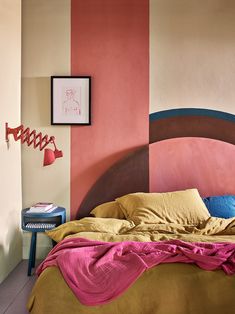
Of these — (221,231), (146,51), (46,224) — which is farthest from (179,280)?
(146,51)

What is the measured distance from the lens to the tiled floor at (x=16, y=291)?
2.85 m

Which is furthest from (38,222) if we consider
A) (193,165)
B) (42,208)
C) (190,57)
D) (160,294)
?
(190,57)

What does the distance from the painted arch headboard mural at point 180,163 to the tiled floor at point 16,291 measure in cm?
80

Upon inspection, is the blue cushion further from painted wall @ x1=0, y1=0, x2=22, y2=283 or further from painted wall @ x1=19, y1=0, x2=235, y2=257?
painted wall @ x1=0, y1=0, x2=22, y2=283

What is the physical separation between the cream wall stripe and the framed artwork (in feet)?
0.24

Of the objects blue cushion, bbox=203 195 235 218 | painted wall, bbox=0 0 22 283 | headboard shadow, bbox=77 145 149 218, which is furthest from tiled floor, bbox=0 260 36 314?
blue cushion, bbox=203 195 235 218

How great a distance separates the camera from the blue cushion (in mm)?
3549

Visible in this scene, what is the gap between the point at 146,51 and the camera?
3943 mm

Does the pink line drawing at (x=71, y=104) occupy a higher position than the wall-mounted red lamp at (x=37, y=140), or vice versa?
the pink line drawing at (x=71, y=104)

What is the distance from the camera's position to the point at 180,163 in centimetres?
392

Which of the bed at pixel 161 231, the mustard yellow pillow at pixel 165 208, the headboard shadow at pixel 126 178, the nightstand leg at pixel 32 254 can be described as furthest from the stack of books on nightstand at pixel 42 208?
the mustard yellow pillow at pixel 165 208

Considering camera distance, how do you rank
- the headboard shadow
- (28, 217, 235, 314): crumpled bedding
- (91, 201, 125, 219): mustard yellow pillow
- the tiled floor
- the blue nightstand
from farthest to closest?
the headboard shadow < (91, 201, 125, 219): mustard yellow pillow < the blue nightstand < the tiled floor < (28, 217, 235, 314): crumpled bedding

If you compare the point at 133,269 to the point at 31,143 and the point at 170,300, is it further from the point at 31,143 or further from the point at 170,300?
the point at 31,143

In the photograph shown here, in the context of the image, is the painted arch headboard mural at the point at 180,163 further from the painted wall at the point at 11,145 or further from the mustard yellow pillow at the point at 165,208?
the painted wall at the point at 11,145
